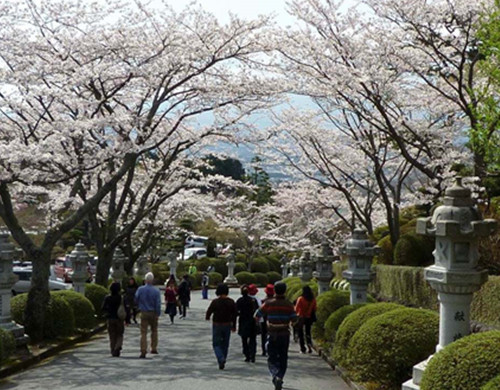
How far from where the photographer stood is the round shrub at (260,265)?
62906 mm

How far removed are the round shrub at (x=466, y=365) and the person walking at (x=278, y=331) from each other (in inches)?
168

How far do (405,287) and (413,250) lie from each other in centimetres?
351

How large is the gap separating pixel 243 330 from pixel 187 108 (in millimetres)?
8724

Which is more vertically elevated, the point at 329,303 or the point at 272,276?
the point at 272,276

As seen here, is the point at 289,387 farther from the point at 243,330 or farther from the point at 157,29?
the point at 157,29

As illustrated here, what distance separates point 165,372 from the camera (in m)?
13.5

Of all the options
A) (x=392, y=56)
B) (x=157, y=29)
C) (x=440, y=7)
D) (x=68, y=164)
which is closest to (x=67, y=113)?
(x=68, y=164)

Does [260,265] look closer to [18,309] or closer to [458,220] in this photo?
[18,309]

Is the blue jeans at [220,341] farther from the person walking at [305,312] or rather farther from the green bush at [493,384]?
the green bush at [493,384]

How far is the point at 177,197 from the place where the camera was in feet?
128

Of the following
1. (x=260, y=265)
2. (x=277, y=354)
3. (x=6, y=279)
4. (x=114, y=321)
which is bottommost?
(x=277, y=354)

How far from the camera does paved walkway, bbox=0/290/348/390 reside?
39.8 feet

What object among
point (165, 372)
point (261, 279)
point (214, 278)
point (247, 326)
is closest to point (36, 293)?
point (165, 372)

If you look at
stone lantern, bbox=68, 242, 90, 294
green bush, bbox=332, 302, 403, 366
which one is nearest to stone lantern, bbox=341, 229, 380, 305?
green bush, bbox=332, 302, 403, 366
